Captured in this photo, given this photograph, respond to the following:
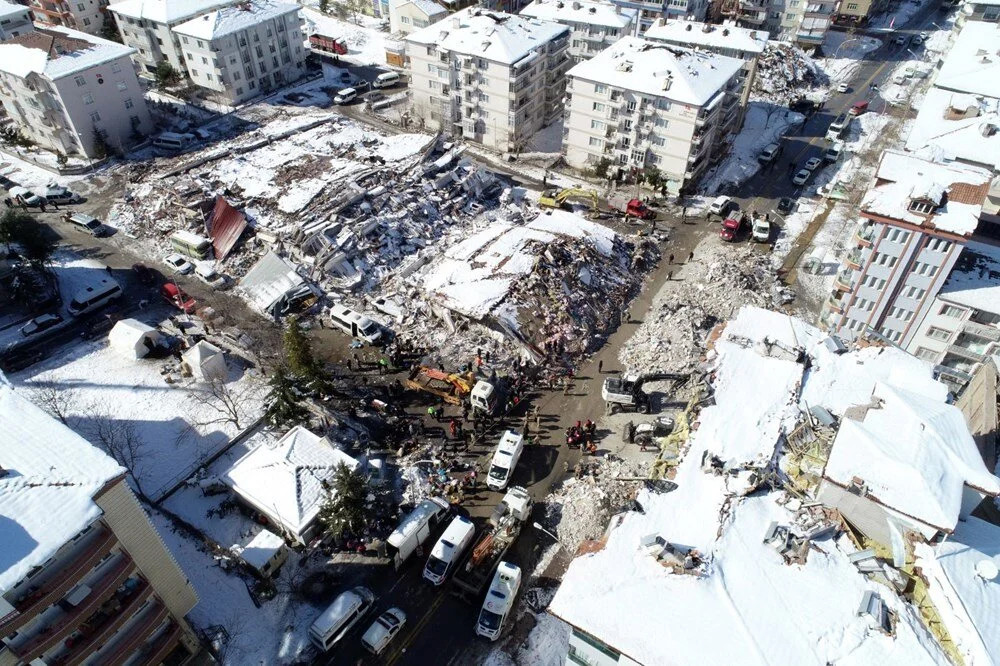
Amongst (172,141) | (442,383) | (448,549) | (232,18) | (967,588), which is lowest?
(442,383)

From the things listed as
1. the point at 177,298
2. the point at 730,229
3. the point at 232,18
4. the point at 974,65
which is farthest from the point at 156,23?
the point at 974,65

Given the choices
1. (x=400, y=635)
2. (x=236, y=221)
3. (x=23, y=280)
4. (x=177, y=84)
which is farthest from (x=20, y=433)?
(x=177, y=84)

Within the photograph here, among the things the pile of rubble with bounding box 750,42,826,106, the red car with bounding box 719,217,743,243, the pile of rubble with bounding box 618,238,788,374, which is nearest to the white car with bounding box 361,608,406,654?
the pile of rubble with bounding box 618,238,788,374

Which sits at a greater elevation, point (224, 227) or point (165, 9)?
point (165, 9)

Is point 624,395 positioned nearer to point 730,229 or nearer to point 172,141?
point 730,229

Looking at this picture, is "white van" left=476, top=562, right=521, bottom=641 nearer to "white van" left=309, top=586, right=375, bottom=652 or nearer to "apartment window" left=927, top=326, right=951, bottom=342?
"white van" left=309, top=586, right=375, bottom=652
